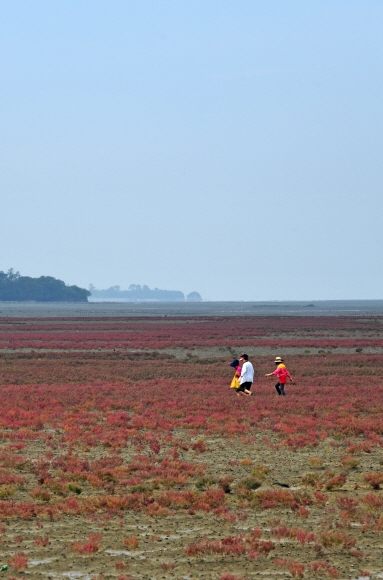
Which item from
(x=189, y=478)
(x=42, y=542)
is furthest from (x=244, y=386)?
(x=42, y=542)

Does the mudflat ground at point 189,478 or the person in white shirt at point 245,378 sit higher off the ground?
the person in white shirt at point 245,378

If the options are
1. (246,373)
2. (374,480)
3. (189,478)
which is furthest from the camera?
(246,373)

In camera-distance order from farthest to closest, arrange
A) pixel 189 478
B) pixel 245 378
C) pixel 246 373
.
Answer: pixel 246 373
pixel 245 378
pixel 189 478

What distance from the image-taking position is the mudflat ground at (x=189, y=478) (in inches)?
482

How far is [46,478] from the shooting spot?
17297 mm

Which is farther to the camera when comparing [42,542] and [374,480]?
[374,480]

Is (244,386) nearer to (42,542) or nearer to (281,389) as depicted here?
(281,389)

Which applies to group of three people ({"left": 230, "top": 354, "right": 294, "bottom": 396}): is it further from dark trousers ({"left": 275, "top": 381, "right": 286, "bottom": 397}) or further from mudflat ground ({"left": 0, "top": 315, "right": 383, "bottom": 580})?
mudflat ground ({"left": 0, "top": 315, "right": 383, "bottom": 580})

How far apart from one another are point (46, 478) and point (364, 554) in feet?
23.9

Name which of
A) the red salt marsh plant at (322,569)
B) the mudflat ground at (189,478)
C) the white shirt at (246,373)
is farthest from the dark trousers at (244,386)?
the red salt marsh plant at (322,569)

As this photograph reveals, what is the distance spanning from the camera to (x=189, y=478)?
1780 centimetres

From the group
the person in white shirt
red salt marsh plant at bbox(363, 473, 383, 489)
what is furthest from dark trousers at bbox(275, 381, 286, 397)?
red salt marsh plant at bbox(363, 473, 383, 489)

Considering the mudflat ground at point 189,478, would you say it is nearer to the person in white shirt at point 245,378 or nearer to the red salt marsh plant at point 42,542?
the red salt marsh plant at point 42,542

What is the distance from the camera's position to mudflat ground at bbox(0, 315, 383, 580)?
12.2m
